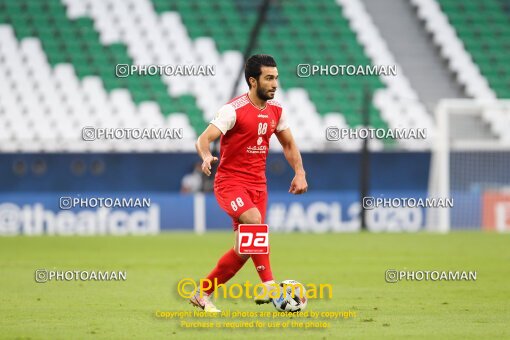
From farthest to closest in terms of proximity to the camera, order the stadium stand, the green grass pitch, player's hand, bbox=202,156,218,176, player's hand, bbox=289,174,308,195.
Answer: the stadium stand, player's hand, bbox=289,174,308,195, player's hand, bbox=202,156,218,176, the green grass pitch

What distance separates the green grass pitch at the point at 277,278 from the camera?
8.15 metres

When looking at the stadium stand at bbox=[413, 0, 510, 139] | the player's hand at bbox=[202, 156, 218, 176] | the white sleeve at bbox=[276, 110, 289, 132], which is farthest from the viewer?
the stadium stand at bbox=[413, 0, 510, 139]

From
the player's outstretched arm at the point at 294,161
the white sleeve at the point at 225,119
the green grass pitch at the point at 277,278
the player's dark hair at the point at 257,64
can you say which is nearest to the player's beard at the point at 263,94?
the player's dark hair at the point at 257,64

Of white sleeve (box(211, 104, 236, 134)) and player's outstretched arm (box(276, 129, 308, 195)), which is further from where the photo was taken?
player's outstretched arm (box(276, 129, 308, 195))

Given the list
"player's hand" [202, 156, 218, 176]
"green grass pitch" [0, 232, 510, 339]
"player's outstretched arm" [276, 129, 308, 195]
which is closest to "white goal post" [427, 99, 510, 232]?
"green grass pitch" [0, 232, 510, 339]

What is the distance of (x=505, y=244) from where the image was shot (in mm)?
19922

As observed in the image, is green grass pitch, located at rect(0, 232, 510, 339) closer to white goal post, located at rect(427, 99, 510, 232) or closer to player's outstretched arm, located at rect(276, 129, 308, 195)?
player's outstretched arm, located at rect(276, 129, 308, 195)

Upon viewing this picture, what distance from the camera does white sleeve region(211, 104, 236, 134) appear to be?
8.88 m

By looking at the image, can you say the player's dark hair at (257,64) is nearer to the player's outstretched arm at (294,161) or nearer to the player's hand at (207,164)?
the player's outstretched arm at (294,161)

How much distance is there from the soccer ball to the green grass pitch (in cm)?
39

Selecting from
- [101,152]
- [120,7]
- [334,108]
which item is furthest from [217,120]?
[120,7]

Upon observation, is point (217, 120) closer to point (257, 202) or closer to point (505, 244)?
point (257, 202)

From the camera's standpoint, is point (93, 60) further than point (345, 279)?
Result: Yes

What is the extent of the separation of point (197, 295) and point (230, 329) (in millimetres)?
1066
